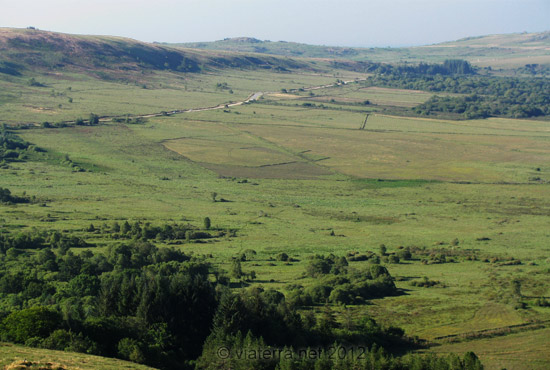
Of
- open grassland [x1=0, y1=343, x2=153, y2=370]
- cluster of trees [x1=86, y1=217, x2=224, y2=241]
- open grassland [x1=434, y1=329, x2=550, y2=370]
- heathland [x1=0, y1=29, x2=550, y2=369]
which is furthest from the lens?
cluster of trees [x1=86, y1=217, x2=224, y2=241]

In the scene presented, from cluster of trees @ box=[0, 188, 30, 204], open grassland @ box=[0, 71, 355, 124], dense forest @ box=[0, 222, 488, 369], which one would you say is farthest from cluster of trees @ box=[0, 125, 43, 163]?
dense forest @ box=[0, 222, 488, 369]

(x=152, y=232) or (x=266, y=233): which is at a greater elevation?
(x=152, y=232)

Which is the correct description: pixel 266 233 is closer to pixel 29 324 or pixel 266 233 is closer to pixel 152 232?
pixel 152 232

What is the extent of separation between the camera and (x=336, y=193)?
83.9 meters

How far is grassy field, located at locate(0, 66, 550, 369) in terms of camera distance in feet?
158

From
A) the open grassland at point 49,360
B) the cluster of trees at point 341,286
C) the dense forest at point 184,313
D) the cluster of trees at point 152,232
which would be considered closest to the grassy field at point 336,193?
the cluster of trees at point 341,286

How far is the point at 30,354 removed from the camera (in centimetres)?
2508

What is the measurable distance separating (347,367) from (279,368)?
3119 mm

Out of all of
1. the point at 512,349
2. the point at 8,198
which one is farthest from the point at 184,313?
the point at 8,198

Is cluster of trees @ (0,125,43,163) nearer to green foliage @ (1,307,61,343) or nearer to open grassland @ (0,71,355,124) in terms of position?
open grassland @ (0,71,355,124)

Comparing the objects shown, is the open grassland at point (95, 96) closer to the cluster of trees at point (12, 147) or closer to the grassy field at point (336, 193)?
the grassy field at point (336, 193)

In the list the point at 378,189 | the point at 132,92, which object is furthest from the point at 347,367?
the point at 132,92

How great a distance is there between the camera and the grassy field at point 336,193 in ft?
158

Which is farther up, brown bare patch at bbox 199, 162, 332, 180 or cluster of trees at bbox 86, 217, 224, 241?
brown bare patch at bbox 199, 162, 332, 180
